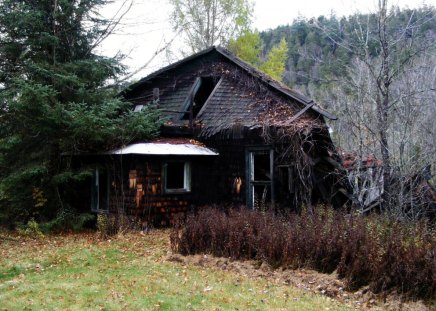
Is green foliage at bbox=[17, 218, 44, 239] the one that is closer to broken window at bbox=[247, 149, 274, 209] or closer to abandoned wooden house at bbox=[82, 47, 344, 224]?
abandoned wooden house at bbox=[82, 47, 344, 224]

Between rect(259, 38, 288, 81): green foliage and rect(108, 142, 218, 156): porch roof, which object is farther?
rect(259, 38, 288, 81): green foliage

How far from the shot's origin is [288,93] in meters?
14.2

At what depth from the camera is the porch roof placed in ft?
42.2

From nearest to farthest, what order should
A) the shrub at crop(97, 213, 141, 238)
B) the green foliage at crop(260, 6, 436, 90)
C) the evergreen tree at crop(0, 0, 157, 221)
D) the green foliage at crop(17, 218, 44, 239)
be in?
the green foliage at crop(260, 6, 436, 90)
the shrub at crop(97, 213, 141, 238)
the green foliage at crop(17, 218, 44, 239)
the evergreen tree at crop(0, 0, 157, 221)

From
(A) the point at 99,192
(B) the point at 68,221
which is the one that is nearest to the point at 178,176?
(A) the point at 99,192

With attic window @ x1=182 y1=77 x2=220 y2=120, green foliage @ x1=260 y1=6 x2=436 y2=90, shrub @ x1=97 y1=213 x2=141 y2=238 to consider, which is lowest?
shrub @ x1=97 y1=213 x2=141 y2=238

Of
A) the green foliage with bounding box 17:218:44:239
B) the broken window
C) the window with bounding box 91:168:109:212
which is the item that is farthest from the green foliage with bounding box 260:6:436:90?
the green foliage with bounding box 17:218:44:239

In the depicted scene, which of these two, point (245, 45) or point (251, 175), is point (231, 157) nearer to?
point (251, 175)

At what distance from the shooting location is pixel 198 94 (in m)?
17.3

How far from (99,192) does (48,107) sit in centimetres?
344

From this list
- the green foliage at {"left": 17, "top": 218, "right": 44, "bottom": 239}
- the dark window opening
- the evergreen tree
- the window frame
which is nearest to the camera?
the green foliage at {"left": 17, "top": 218, "right": 44, "bottom": 239}

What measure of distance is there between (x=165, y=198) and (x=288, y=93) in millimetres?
4932

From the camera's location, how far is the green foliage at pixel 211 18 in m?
27.0

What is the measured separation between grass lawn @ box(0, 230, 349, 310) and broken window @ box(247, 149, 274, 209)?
416cm
